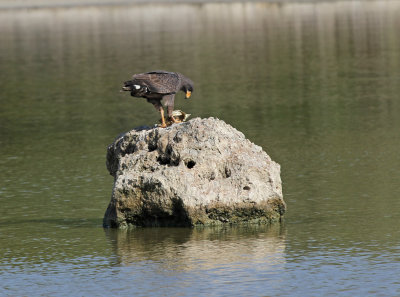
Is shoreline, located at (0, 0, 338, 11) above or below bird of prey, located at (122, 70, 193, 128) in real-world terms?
above

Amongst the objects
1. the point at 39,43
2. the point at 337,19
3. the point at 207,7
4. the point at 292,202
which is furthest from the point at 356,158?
the point at 207,7

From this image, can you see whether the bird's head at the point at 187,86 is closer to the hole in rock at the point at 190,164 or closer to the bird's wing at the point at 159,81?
the bird's wing at the point at 159,81

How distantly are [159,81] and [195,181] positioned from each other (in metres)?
2.14

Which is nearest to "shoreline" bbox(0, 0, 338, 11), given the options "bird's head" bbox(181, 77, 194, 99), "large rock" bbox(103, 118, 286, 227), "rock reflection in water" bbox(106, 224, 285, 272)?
"bird's head" bbox(181, 77, 194, 99)

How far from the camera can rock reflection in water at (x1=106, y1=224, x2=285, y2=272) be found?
47.8 feet

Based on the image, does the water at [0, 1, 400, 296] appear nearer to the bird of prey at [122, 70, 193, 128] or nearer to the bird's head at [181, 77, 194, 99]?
the bird of prey at [122, 70, 193, 128]

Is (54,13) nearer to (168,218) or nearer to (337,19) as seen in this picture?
(337,19)

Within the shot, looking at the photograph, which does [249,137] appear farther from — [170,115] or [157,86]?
[157,86]

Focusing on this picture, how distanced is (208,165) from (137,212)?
152 cm

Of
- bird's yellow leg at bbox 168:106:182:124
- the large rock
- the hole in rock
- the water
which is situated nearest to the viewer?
the water

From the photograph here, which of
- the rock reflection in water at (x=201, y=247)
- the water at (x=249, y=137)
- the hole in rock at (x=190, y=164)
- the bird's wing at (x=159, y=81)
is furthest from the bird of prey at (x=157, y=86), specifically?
the water at (x=249, y=137)

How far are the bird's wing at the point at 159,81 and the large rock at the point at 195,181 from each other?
704mm

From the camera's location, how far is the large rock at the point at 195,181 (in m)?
16.2

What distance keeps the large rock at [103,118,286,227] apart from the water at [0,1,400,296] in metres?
0.30
